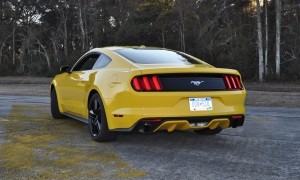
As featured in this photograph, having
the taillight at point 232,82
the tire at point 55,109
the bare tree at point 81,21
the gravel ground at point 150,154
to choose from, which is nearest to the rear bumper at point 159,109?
the taillight at point 232,82

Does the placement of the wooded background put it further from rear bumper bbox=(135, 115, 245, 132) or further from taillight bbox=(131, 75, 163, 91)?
taillight bbox=(131, 75, 163, 91)

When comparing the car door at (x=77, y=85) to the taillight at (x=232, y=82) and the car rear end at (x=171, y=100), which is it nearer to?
the car rear end at (x=171, y=100)

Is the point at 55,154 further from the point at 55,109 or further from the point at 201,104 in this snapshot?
the point at 55,109

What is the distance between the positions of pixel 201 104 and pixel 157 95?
590 millimetres

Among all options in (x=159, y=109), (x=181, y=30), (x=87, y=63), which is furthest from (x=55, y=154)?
(x=181, y=30)

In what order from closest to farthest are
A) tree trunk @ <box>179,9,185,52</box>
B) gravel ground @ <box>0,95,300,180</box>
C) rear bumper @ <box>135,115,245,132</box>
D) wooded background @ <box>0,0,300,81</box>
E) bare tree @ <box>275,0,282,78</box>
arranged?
gravel ground @ <box>0,95,300,180</box> < rear bumper @ <box>135,115,245,132</box> < bare tree @ <box>275,0,282,78</box> < wooded background @ <box>0,0,300,81</box> < tree trunk @ <box>179,9,185,52</box>

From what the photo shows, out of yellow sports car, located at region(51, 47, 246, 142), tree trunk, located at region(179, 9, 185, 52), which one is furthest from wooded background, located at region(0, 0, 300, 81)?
yellow sports car, located at region(51, 47, 246, 142)

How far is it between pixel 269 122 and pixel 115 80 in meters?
3.81

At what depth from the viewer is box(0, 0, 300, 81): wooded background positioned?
104 feet

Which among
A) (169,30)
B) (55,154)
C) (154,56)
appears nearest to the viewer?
(55,154)

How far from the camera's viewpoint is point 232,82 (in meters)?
5.63

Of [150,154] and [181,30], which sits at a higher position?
[181,30]

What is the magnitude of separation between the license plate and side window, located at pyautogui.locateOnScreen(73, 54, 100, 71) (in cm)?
205

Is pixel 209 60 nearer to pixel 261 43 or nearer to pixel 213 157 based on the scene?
pixel 261 43
